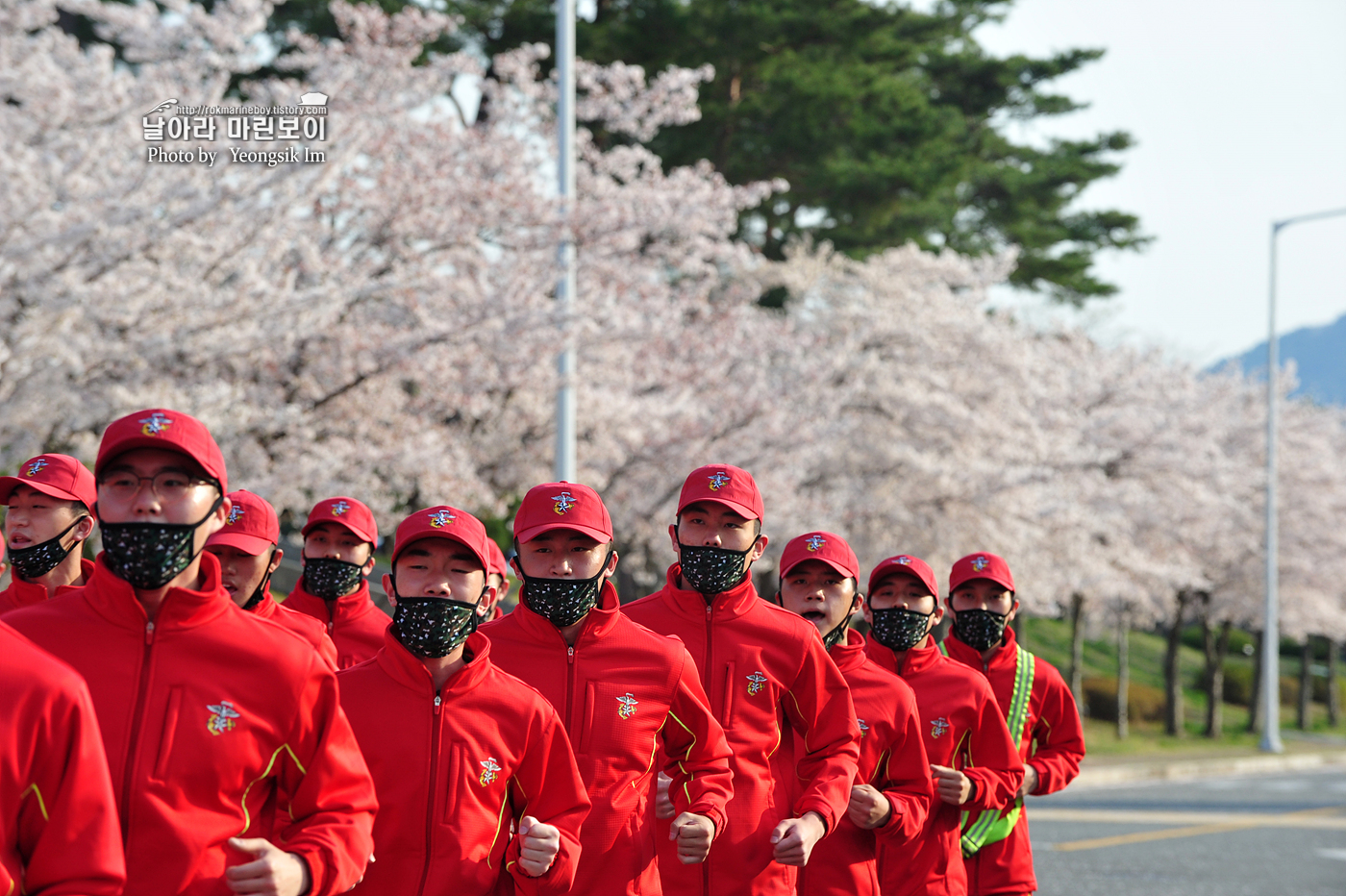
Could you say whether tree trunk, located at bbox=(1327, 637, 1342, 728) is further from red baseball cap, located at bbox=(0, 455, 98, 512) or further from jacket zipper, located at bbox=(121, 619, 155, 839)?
jacket zipper, located at bbox=(121, 619, 155, 839)

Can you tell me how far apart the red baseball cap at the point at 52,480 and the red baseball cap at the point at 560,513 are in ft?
4.78

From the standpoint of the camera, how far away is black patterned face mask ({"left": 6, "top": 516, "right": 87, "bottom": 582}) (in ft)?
15.1

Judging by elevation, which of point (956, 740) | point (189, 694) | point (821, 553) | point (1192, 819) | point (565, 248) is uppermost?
point (565, 248)

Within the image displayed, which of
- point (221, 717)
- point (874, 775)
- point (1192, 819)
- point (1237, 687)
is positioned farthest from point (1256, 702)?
point (221, 717)

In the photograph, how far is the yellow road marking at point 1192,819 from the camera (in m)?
15.6

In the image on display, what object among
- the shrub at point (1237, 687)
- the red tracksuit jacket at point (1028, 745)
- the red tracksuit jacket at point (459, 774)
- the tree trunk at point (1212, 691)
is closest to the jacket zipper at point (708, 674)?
the red tracksuit jacket at point (459, 774)

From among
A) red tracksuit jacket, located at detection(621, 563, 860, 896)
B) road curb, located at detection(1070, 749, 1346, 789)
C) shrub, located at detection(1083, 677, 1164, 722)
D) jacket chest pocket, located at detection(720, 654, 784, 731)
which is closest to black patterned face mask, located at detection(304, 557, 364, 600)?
red tracksuit jacket, located at detection(621, 563, 860, 896)

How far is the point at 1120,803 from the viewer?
18812mm

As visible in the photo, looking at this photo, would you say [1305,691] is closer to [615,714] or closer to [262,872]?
[615,714]

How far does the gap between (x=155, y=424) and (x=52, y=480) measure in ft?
6.35

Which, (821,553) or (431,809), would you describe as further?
(821,553)

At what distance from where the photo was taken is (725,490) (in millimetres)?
4812

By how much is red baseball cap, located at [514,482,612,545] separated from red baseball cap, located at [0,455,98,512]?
4.78 ft

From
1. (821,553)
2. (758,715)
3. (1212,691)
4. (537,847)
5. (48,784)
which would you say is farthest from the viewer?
(1212,691)
